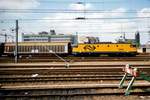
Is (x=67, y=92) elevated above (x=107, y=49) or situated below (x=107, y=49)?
below

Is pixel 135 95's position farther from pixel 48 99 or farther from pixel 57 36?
pixel 57 36

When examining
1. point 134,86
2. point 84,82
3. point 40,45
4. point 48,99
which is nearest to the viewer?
point 48,99

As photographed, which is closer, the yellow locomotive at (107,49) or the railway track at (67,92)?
the railway track at (67,92)

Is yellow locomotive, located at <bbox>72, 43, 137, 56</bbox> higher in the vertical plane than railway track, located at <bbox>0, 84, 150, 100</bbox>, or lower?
higher

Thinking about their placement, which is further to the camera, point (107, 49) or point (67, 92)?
point (107, 49)

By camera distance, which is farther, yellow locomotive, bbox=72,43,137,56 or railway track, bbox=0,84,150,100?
yellow locomotive, bbox=72,43,137,56

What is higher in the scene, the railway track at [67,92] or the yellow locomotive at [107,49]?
the yellow locomotive at [107,49]

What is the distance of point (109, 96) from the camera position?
1116 centimetres

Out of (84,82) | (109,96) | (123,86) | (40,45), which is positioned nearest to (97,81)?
(84,82)

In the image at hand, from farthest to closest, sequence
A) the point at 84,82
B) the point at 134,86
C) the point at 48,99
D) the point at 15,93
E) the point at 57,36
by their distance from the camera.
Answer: the point at 57,36, the point at 84,82, the point at 134,86, the point at 15,93, the point at 48,99

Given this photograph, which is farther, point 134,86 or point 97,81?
point 97,81

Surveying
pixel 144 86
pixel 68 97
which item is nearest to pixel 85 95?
pixel 68 97

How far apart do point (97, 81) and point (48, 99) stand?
4838 mm

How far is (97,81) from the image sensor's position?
48.5 feet
